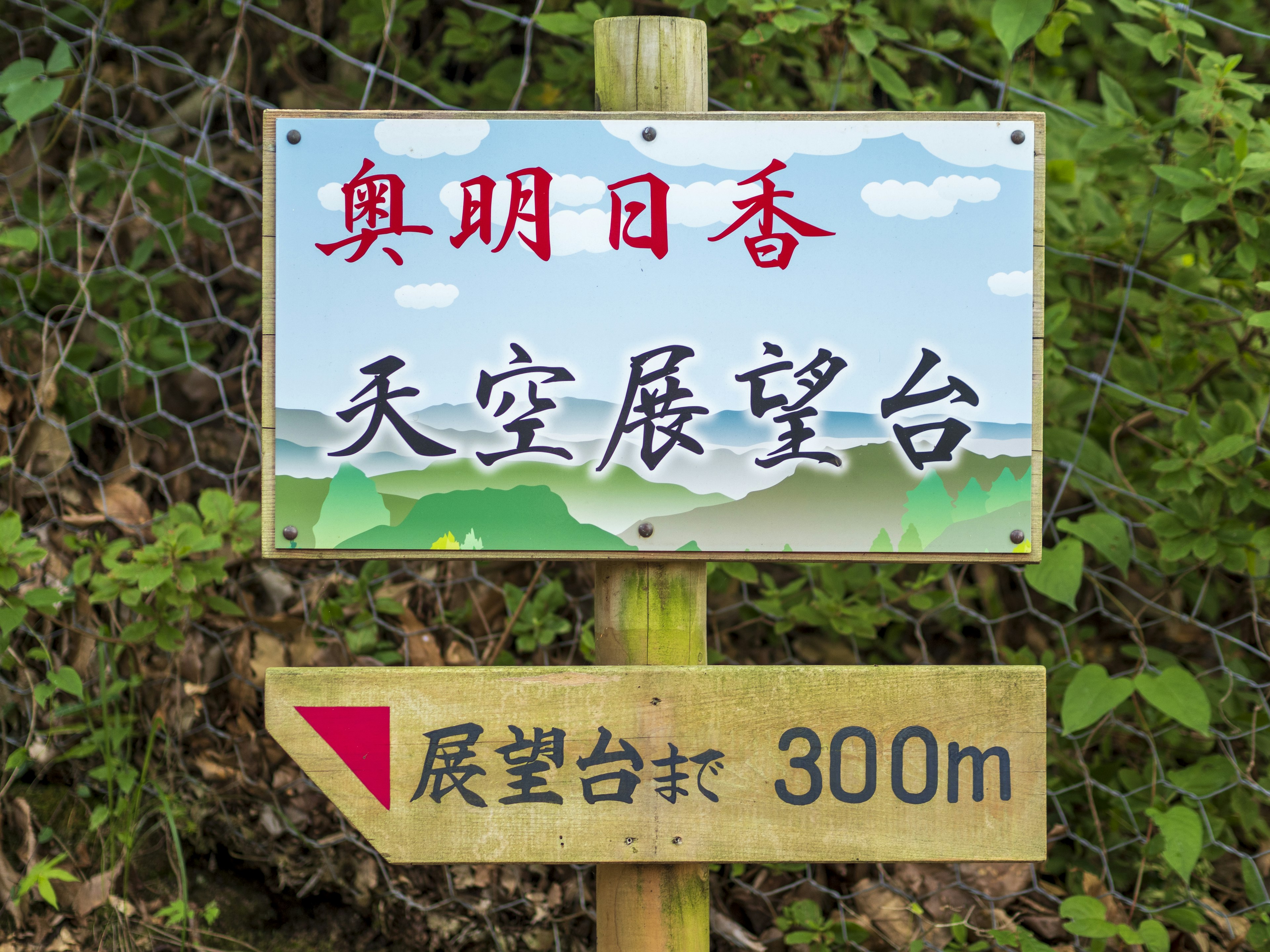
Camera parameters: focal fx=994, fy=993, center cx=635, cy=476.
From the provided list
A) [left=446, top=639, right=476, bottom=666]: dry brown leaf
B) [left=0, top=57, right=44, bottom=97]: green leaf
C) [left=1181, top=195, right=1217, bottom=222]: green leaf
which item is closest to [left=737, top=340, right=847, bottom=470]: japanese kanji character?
[left=1181, top=195, right=1217, bottom=222]: green leaf

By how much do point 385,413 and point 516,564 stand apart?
818 millimetres

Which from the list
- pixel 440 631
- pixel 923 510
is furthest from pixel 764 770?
pixel 440 631

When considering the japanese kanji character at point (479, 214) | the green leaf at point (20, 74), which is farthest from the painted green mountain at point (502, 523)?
the green leaf at point (20, 74)

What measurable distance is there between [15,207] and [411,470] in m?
1.28

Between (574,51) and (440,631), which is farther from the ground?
(574,51)

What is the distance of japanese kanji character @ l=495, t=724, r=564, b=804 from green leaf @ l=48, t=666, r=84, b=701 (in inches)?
30.5

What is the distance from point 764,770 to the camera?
1005mm

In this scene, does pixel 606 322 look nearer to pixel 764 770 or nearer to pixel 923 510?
pixel 923 510

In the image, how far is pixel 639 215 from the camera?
1018mm

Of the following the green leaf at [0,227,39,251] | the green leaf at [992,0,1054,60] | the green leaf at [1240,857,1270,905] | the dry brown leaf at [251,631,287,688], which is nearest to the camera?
the green leaf at [992,0,1054,60]

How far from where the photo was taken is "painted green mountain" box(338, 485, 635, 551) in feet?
3.32

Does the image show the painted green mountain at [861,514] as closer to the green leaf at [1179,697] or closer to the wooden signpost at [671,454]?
the wooden signpost at [671,454]

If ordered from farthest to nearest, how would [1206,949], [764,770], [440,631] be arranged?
[440,631]
[1206,949]
[764,770]

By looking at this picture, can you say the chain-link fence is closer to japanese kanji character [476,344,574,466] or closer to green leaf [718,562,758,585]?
green leaf [718,562,758,585]
